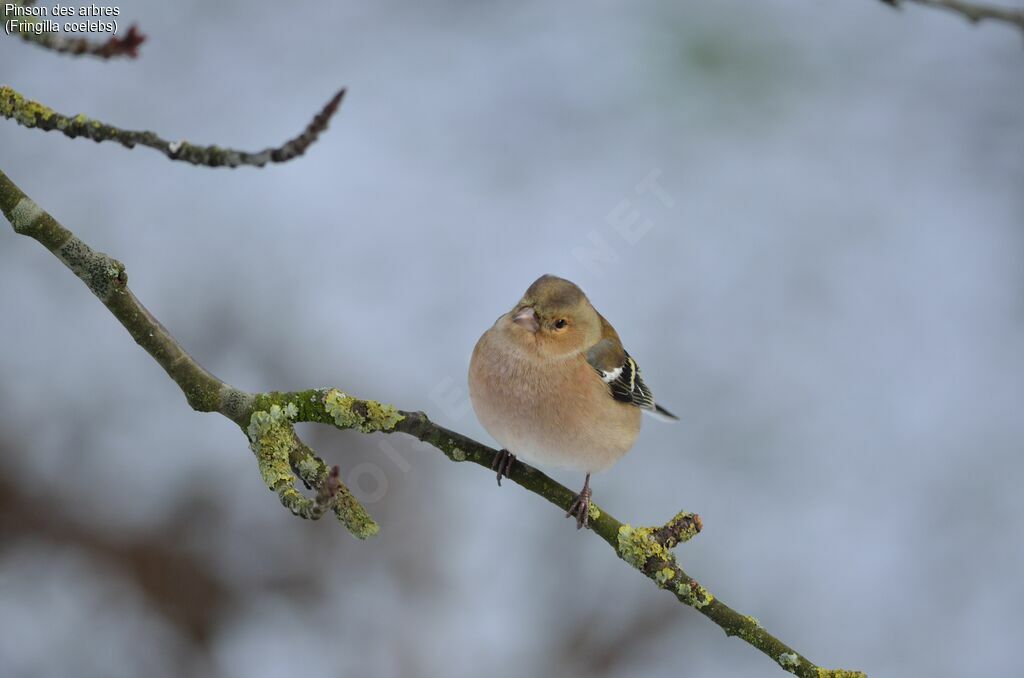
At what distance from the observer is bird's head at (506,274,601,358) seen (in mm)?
2557

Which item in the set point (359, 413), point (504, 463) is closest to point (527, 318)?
point (504, 463)

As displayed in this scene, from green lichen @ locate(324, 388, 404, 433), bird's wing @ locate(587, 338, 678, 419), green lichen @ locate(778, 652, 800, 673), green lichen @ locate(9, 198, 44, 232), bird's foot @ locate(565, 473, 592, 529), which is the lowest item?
green lichen @ locate(9, 198, 44, 232)

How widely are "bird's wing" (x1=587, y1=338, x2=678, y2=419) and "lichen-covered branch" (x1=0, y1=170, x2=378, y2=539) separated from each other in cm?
102

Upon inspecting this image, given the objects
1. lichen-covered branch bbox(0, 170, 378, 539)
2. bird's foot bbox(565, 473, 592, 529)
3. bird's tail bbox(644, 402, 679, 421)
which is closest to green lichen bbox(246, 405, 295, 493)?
lichen-covered branch bbox(0, 170, 378, 539)

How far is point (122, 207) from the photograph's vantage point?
4.19 meters

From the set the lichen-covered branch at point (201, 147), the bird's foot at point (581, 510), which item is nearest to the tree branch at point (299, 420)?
the bird's foot at point (581, 510)

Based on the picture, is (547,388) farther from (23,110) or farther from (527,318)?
(23,110)

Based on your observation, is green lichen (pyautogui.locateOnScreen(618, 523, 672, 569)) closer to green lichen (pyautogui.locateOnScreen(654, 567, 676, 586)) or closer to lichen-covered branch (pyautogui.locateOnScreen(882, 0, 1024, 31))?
green lichen (pyautogui.locateOnScreen(654, 567, 676, 586))

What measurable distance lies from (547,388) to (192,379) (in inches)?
38.1

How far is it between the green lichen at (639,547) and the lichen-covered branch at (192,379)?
1.80 feet

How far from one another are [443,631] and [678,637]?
915 mm

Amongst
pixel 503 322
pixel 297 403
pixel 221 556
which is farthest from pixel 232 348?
pixel 297 403

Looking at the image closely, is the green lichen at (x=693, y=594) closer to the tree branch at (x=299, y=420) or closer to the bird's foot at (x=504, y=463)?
the tree branch at (x=299, y=420)

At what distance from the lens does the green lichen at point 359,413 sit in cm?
211
